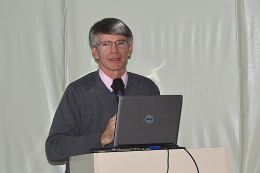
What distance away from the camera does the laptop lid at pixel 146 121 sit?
1.33 meters

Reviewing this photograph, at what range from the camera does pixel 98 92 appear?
2084 mm

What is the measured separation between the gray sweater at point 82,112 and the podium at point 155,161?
44 centimetres

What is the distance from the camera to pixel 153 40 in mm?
2744

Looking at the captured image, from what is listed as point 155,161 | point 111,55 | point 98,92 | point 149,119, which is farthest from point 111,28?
point 155,161

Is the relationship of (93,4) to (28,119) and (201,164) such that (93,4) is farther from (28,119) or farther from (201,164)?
(201,164)

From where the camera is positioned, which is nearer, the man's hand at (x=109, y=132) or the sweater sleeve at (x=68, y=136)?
the man's hand at (x=109, y=132)

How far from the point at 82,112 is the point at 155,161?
0.88 metres

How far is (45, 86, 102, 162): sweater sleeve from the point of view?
1.62 meters

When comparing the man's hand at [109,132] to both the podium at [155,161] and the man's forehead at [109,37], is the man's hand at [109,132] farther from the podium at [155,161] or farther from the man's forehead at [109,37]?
the man's forehead at [109,37]

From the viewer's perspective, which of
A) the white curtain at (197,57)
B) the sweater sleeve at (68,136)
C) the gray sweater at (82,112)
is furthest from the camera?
the white curtain at (197,57)

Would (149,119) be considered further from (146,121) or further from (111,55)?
(111,55)

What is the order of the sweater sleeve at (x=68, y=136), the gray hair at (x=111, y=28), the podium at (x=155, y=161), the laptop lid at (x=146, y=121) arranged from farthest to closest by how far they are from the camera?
the gray hair at (x=111, y=28)
the sweater sleeve at (x=68, y=136)
the laptop lid at (x=146, y=121)
the podium at (x=155, y=161)

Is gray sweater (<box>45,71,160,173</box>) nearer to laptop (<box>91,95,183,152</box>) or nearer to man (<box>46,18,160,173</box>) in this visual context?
man (<box>46,18,160,173</box>)

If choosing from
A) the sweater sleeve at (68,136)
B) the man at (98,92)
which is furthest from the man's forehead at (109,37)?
the sweater sleeve at (68,136)
